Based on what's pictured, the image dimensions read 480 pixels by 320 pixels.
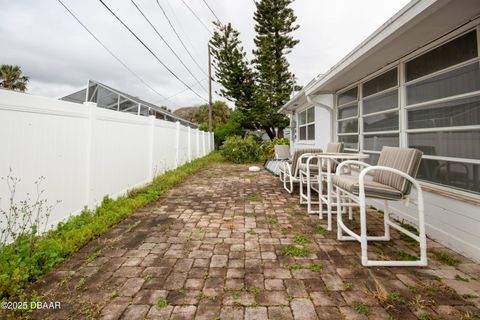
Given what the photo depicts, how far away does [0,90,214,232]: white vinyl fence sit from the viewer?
6.94ft

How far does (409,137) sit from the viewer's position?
309 centimetres

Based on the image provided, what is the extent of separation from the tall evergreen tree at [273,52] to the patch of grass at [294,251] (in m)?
14.2

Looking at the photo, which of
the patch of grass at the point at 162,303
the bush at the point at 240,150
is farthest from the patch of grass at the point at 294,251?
the bush at the point at 240,150

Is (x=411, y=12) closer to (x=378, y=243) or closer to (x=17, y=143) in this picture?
(x=378, y=243)

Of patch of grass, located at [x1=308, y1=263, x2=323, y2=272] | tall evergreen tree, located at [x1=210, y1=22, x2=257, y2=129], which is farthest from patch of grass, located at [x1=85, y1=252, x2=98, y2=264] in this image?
tall evergreen tree, located at [x1=210, y1=22, x2=257, y2=129]

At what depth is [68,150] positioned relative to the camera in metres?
2.82

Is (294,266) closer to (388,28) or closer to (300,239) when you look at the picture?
(300,239)

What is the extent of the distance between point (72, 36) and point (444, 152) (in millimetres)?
10586

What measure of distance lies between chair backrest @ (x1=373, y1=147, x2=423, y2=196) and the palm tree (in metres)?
24.9

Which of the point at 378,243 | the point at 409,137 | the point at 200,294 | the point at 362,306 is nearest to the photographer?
the point at 362,306

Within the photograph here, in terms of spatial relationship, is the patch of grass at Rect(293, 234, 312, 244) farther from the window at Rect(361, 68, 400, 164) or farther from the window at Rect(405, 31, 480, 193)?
the window at Rect(361, 68, 400, 164)

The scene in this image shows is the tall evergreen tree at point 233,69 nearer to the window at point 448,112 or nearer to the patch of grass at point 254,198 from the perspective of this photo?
the patch of grass at point 254,198

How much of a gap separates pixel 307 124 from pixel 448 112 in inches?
225

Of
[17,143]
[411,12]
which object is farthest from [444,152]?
[17,143]
